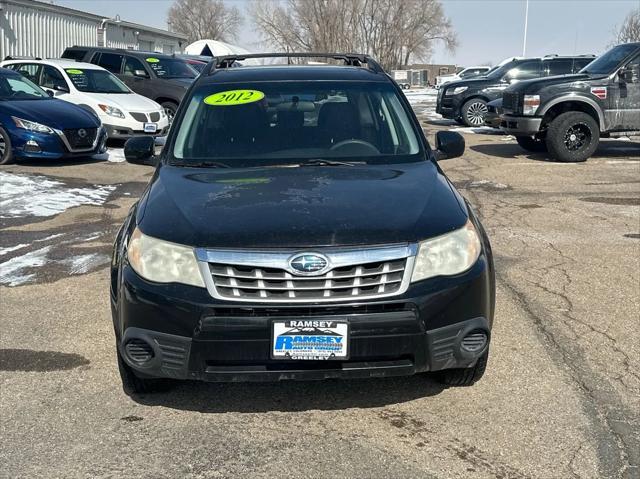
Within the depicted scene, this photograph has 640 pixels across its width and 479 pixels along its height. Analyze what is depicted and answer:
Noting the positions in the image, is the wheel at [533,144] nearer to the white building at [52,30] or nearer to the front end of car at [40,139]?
the front end of car at [40,139]

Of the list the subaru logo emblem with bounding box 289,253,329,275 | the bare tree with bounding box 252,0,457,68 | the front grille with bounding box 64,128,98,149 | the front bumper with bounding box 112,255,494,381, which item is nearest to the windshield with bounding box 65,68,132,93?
the front grille with bounding box 64,128,98,149

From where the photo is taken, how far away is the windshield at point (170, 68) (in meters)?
18.6

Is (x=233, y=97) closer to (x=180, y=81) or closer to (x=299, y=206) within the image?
(x=299, y=206)

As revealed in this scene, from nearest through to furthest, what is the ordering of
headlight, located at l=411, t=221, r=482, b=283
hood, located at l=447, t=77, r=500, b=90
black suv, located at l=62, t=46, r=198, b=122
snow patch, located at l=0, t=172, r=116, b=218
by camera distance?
headlight, located at l=411, t=221, r=482, b=283, snow patch, located at l=0, t=172, r=116, b=218, black suv, located at l=62, t=46, r=198, b=122, hood, located at l=447, t=77, r=500, b=90

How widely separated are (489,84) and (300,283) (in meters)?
17.8

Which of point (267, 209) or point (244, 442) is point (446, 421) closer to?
point (244, 442)

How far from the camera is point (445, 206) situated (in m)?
3.74

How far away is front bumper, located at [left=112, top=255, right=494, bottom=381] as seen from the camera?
328 cm

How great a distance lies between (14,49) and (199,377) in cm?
2267

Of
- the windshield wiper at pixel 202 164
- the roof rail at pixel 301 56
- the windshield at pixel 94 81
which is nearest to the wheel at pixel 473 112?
the windshield at pixel 94 81

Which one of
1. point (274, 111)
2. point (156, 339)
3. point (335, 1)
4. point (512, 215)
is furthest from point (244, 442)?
point (335, 1)

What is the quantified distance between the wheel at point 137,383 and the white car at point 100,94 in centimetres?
1143

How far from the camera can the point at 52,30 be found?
26.6 meters

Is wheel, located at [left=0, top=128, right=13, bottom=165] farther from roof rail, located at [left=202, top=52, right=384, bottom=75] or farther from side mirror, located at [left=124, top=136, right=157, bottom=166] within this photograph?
side mirror, located at [left=124, top=136, right=157, bottom=166]
